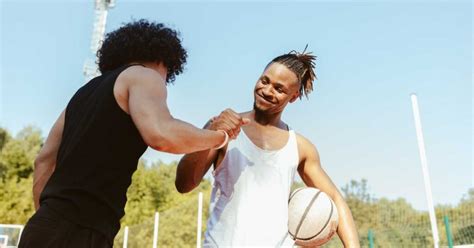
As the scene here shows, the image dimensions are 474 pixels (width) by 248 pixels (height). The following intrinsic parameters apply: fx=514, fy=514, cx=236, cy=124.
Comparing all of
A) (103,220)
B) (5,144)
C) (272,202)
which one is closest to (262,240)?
(272,202)

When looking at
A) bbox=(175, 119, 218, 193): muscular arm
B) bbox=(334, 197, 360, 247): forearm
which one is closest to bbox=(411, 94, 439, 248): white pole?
bbox=(334, 197, 360, 247): forearm

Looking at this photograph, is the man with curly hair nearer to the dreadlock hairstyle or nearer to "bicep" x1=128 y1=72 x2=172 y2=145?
"bicep" x1=128 y1=72 x2=172 y2=145

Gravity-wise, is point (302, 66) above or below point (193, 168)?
above

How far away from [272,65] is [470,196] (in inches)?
950

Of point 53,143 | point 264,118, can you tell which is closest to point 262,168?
point 264,118

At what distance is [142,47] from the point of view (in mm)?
2418

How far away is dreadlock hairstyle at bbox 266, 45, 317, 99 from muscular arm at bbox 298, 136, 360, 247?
1.02 ft

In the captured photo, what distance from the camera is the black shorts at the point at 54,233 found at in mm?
1904

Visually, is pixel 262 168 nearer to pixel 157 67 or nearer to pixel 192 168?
pixel 192 168

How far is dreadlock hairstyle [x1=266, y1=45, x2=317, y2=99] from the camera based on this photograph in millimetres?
2922

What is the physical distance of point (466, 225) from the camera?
11891 millimetres

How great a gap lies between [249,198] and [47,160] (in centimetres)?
100

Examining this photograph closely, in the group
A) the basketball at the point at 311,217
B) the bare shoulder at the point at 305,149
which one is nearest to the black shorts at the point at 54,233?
the basketball at the point at 311,217

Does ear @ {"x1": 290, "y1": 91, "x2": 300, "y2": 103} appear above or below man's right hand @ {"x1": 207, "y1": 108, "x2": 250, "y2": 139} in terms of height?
above
